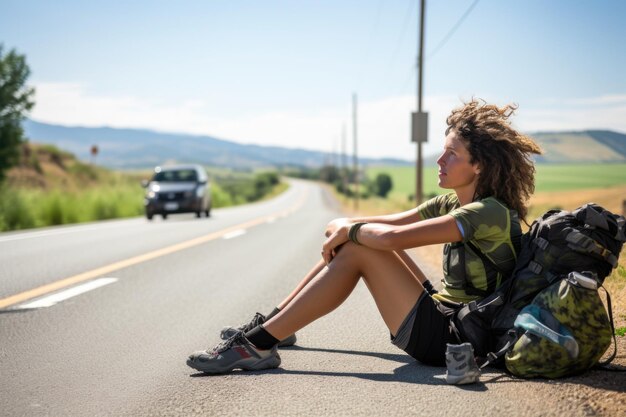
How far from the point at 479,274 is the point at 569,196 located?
24160 millimetres

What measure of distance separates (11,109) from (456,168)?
103 ft

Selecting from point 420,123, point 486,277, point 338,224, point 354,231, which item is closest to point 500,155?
point 486,277

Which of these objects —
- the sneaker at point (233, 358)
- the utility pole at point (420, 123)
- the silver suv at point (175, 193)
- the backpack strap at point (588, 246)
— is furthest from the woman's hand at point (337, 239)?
the silver suv at point (175, 193)

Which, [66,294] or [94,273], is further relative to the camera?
[94,273]

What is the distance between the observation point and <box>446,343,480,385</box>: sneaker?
10.7 ft

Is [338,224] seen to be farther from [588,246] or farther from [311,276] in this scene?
[588,246]

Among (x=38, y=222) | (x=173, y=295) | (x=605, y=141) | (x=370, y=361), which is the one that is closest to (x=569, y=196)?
(x=605, y=141)

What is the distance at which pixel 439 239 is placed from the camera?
3.43m

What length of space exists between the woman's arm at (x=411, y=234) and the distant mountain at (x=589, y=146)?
166 inches

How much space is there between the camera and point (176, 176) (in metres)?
25.5

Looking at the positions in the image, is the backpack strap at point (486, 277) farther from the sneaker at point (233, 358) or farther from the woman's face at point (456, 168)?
the sneaker at point (233, 358)

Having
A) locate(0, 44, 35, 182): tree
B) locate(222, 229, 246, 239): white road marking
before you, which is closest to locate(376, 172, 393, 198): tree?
locate(0, 44, 35, 182): tree

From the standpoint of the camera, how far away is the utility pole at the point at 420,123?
19469mm

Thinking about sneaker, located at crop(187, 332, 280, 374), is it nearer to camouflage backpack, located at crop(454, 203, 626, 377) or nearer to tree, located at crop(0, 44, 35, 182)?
camouflage backpack, located at crop(454, 203, 626, 377)
